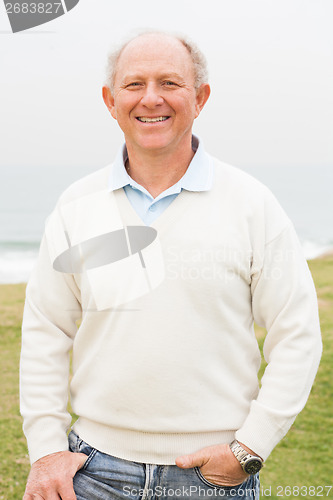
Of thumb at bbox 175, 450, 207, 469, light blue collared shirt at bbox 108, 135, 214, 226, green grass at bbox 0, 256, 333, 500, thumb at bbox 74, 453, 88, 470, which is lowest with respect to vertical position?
green grass at bbox 0, 256, 333, 500

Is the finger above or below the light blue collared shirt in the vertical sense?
below

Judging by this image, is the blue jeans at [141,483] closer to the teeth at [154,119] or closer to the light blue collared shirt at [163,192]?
the light blue collared shirt at [163,192]

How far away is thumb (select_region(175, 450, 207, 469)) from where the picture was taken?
1.77 meters

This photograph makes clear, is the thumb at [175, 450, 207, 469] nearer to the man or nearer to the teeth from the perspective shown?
the man

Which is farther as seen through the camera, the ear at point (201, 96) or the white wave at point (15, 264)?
the white wave at point (15, 264)

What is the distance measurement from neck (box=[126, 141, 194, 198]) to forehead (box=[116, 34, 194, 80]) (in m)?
0.24

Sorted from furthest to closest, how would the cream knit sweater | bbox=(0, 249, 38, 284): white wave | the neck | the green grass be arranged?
bbox=(0, 249, 38, 284): white wave
the green grass
the neck
the cream knit sweater

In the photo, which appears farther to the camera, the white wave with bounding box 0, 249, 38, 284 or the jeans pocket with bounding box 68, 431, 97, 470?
the white wave with bounding box 0, 249, 38, 284

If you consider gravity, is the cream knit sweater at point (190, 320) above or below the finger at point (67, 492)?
above

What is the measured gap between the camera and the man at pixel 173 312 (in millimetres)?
1751

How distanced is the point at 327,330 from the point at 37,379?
4.41 m

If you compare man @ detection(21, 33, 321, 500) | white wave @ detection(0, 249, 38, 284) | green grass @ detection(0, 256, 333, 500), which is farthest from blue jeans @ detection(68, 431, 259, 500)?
white wave @ detection(0, 249, 38, 284)

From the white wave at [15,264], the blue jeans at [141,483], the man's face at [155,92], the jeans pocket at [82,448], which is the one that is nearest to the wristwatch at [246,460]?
the blue jeans at [141,483]

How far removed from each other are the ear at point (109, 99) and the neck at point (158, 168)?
150 mm
